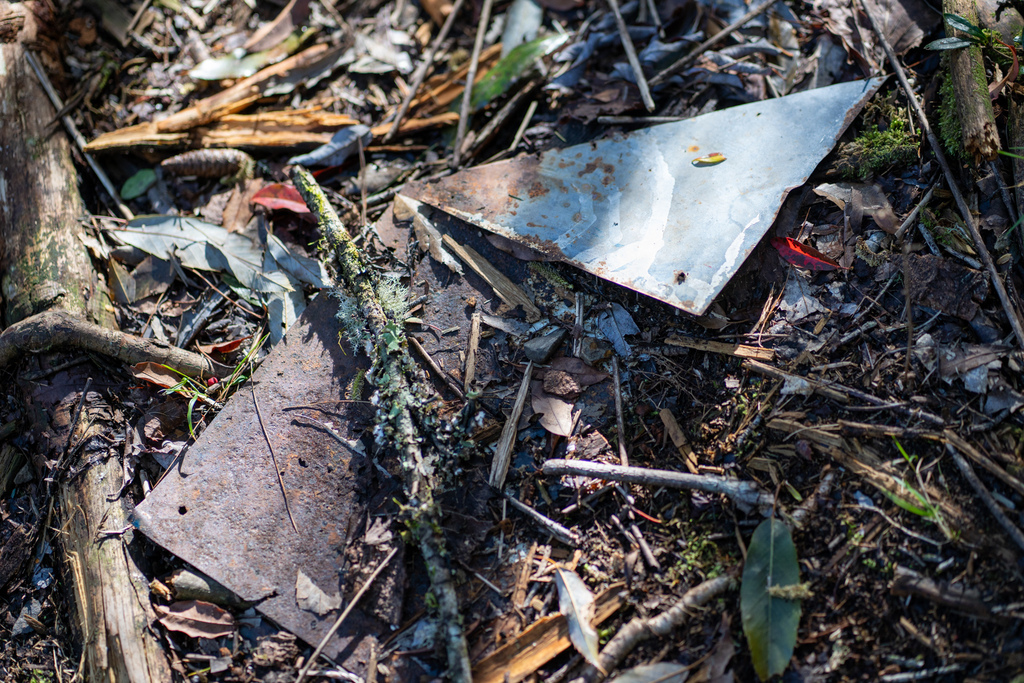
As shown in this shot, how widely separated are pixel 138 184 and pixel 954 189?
11.3 feet

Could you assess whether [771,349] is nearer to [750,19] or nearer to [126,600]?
[750,19]

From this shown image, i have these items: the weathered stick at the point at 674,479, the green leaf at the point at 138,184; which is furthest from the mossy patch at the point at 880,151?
the green leaf at the point at 138,184

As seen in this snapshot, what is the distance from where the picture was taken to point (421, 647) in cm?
166

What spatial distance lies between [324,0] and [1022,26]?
10.7ft

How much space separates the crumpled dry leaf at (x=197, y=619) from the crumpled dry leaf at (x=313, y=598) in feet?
0.77

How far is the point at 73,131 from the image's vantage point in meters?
2.79

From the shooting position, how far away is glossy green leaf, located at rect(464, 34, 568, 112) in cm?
273

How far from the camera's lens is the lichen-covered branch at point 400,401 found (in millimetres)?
1611

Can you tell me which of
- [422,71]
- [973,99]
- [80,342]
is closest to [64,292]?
[80,342]

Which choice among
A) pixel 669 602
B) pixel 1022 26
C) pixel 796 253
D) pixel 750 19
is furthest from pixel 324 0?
pixel 669 602

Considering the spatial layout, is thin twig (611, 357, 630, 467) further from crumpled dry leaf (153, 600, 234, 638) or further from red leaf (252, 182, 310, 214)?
red leaf (252, 182, 310, 214)

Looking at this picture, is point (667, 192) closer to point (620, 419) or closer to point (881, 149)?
point (881, 149)

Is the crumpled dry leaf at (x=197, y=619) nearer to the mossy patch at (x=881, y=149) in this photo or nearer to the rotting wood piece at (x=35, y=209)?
the rotting wood piece at (x=35, y=209)

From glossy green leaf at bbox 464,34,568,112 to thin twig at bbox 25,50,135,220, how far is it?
5.83 ft
